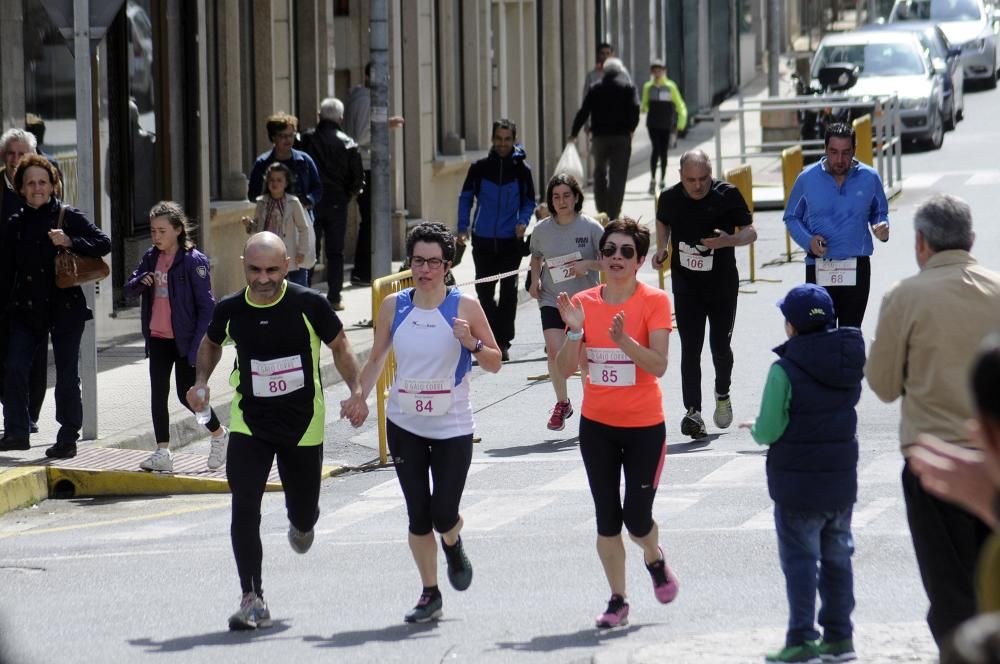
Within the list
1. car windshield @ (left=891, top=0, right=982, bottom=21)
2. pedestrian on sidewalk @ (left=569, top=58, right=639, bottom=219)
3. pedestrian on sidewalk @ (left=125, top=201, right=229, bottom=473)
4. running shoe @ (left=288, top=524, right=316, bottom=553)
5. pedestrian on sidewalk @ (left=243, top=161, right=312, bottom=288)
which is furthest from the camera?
car windshield @ (left=891, top=0, right=982, bottom=21)

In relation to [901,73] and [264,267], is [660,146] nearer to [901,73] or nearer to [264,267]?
[901,73]

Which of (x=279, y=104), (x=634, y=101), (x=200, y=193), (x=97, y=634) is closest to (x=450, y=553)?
(x=97, y=634)

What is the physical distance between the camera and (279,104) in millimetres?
19812

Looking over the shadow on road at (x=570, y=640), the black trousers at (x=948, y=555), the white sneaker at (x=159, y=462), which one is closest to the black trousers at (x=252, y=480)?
the shadow on road at (x=570, y=640)

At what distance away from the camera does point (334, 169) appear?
18.2 meters

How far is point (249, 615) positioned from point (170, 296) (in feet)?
12.2

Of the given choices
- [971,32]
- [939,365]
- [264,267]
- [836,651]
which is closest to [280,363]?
[264,267]

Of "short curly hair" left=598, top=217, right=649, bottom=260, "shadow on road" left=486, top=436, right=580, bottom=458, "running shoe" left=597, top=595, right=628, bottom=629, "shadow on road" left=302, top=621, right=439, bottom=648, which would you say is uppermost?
"short curly hair" left=598, top=217, right=649, bottom=260

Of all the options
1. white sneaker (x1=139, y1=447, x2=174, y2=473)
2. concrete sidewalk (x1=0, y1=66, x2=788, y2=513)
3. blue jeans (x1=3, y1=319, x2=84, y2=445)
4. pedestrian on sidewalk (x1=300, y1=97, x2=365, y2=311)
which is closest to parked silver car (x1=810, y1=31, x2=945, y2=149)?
concrete sidewalk (x1=0, y1=66, x2=788, y2=513)

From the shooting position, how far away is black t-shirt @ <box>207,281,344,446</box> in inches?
321

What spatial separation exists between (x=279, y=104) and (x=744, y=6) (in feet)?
96.5

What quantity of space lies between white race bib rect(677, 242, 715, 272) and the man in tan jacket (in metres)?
5.58

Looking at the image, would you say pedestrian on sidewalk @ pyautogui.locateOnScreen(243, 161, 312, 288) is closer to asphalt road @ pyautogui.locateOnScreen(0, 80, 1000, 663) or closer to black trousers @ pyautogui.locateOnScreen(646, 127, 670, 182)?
asphalt road @ pyautogui.locateOnScreen(0, 80, 1000, 663)

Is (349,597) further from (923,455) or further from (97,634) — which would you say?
(923,455)
